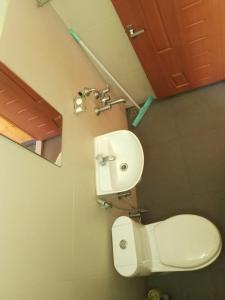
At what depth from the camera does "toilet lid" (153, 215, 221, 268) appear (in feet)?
3.91

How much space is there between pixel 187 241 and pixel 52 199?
0.80m

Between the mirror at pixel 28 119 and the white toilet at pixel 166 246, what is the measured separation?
583 millimetres

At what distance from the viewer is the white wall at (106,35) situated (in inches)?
55.2

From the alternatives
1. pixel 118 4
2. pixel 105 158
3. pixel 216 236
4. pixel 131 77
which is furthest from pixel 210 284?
pixel 118 4

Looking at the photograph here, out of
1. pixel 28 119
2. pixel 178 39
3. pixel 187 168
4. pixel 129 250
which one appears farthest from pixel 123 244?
pixel 178 39

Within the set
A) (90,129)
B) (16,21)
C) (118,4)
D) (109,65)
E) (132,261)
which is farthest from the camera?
(109,65)

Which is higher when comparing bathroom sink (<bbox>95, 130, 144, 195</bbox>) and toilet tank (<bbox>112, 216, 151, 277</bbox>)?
bathroom sink (<bbox>95, 130, 144, 195</bbox>)

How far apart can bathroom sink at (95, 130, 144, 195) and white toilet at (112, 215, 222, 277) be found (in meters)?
0.22

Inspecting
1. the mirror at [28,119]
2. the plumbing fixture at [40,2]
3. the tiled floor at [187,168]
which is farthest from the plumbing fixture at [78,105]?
the tiled floor at [187,168]

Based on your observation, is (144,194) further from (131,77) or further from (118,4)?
(118,4)

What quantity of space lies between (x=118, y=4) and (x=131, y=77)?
72 centimetres

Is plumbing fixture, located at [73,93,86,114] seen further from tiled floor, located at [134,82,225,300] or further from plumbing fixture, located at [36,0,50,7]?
tiled floor, located at [134,82,225,300]

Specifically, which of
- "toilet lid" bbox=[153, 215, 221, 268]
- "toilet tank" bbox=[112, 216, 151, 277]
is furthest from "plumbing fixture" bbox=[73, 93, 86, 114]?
"toilet lid" bbox=[153, 215, 221, 268]

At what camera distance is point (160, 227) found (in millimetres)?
1369
